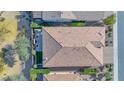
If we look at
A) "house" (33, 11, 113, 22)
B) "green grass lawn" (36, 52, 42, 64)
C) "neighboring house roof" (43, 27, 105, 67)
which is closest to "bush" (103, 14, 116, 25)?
"house" (33, 11, 113, 22)

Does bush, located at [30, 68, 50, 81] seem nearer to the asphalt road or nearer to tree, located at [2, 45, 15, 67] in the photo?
tree, located at [2, 45, 15, 67]

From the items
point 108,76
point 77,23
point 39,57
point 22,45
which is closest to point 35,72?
point 39,57

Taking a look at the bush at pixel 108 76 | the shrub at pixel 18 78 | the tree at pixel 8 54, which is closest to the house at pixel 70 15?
the tree at pixel 8 54

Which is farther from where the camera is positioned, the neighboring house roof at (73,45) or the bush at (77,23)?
the bush at (77,23)

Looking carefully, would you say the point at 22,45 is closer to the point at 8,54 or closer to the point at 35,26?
the point at 8,54

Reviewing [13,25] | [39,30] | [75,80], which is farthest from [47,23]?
[75,80]

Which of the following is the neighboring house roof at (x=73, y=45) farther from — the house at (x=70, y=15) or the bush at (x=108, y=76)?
the bush at (x=108, y=76)
